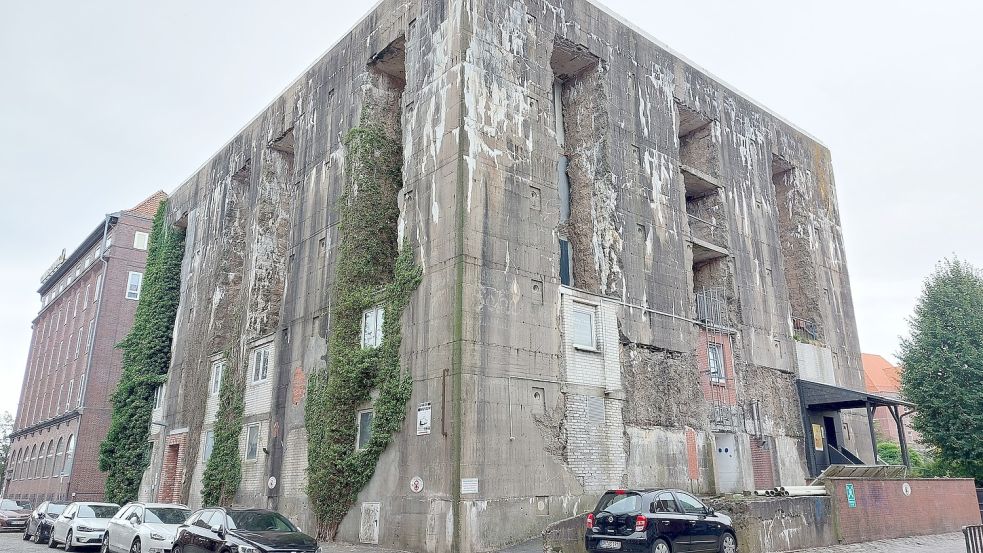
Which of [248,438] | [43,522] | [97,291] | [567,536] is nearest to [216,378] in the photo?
[248,438]

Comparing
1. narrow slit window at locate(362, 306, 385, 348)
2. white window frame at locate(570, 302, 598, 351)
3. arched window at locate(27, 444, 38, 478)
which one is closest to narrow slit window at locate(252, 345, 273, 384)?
narrow slit window at locate(362, 306, 385, 348)

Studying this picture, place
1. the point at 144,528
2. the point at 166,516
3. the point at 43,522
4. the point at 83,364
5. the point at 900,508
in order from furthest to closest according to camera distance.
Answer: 1. the point at 83,364
2. the point at 43,522
3. the point at 900,508
4. the point at 166,516
5. the point at 144,528

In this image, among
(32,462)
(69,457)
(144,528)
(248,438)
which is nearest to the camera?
(144,528)

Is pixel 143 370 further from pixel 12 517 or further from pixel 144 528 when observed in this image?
pixel 144 528

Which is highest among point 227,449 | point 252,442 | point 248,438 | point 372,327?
point 372,327

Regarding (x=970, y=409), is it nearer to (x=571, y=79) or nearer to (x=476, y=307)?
(x=571, y=79)

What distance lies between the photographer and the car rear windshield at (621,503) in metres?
14.3

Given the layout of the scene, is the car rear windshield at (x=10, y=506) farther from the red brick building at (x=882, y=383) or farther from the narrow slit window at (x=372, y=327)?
the red brick building at (x=882, y=383)

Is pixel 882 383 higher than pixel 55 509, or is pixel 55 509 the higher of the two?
pixel 882 383

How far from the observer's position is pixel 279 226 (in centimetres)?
3116

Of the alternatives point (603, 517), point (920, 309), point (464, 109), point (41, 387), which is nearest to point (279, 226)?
point (464, 109)

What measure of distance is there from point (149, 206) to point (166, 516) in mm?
38904

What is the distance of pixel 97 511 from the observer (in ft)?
72.8

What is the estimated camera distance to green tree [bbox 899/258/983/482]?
101 ft
